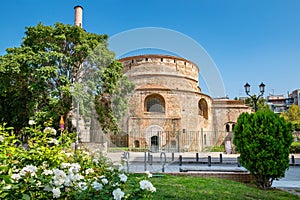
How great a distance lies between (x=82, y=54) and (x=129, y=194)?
14874 mm

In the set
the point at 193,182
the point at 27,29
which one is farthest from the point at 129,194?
the point at 27,29

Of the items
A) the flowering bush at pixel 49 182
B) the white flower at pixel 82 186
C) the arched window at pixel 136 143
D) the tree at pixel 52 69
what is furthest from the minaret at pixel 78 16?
the white flower at pixel 82 186

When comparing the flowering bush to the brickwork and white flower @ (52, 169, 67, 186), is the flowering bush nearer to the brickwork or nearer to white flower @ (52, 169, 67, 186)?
white flower @ (52, 169, 67, 186)

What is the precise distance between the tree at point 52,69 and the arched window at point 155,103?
30.0 feet

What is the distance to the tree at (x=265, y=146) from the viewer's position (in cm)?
555

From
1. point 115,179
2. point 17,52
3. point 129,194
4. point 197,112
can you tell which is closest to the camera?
point 129,194

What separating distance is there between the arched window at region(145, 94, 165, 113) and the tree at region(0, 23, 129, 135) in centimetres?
915

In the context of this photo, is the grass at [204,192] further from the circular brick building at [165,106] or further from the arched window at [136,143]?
the arched window at [136,143]

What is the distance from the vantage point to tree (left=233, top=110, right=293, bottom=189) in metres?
5.55

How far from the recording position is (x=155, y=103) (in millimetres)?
26156

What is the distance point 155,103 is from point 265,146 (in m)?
20.6

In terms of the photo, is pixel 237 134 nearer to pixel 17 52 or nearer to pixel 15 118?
pixel 17 52

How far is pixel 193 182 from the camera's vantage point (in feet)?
18.9

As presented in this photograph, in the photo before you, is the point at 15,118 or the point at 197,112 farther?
the point at 197,112
